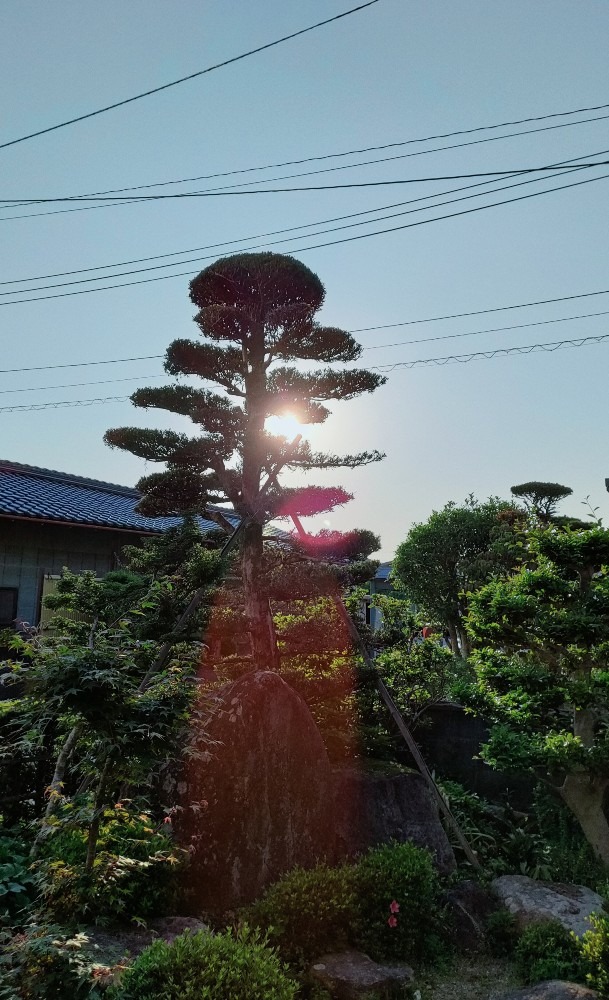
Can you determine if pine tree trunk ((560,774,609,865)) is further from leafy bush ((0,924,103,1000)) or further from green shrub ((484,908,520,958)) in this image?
leafy bush ((0,924,103,1000))

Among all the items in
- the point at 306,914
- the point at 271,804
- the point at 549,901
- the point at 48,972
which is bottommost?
the point at 549,901

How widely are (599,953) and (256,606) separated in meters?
6.69

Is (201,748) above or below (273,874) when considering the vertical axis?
above

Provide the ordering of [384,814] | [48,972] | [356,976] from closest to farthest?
[48,972] < [356,976] < [384,814]

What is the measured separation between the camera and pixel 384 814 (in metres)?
9.28

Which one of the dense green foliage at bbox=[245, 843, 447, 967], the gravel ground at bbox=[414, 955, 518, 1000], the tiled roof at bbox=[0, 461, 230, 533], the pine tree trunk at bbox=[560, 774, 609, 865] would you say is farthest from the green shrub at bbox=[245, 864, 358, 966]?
the tiled roof at bbox=[0, 461, 230, 533]

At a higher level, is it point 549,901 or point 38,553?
point 38,553

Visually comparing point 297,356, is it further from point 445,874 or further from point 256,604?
point 445,874

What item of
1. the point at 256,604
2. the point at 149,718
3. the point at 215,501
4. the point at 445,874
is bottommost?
the point at 445,874

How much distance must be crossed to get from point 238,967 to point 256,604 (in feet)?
21.9

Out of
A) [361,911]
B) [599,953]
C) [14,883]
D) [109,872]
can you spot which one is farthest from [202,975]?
[599,953]

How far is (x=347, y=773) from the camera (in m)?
9.52

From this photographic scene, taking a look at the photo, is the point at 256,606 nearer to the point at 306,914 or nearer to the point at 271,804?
the point at 271,804

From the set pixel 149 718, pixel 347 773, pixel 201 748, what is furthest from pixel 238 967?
pixel 347 773
